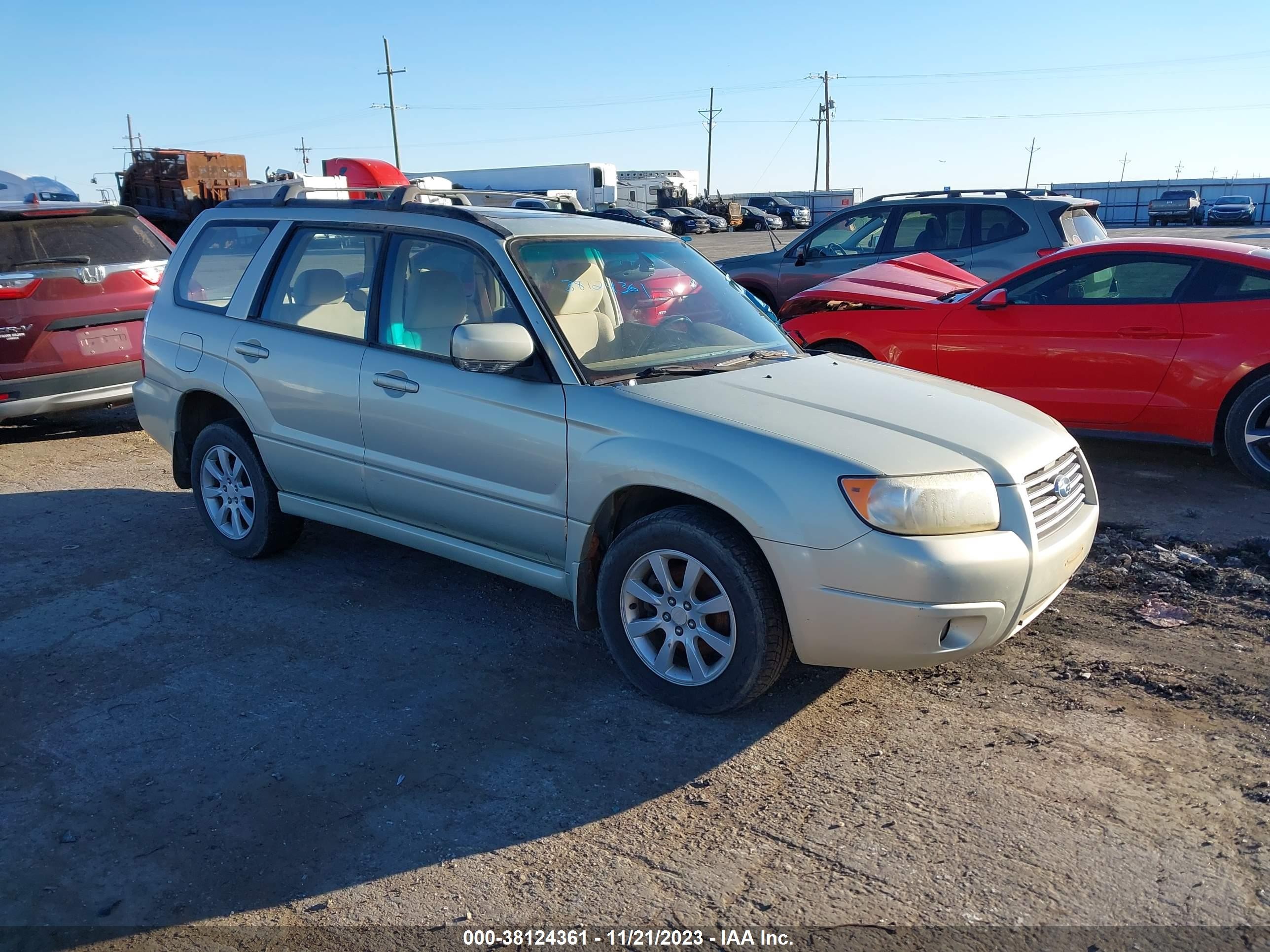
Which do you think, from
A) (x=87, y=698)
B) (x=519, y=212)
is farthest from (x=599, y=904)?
(x=519, y=212)

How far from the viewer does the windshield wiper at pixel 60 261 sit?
7910mm

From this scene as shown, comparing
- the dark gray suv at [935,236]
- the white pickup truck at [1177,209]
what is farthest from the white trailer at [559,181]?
the dark gray suv at [935,236]

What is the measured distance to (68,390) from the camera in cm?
795

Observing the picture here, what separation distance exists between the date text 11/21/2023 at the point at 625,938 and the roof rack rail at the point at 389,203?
2.79 meters

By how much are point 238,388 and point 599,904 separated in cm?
346

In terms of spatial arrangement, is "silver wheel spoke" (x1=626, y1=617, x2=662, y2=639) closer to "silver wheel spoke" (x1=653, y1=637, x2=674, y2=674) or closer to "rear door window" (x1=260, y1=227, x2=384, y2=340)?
"silver wheel spoke" (x1=653, y1=637, x2=674, y2=674)

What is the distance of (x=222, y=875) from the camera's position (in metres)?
2.95

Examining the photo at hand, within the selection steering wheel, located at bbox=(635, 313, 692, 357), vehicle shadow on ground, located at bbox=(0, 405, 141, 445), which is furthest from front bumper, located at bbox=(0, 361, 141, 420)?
steering wheel, located at bbox=(635, 313, 692, 357)

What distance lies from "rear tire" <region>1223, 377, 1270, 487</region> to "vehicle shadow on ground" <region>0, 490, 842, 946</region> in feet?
12.3

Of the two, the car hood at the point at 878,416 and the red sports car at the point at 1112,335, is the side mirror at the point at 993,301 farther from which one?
the car hood at the point at 878,416

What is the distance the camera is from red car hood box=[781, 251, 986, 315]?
25.2 feet

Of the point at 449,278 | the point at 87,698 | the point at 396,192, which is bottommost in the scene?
the point at 87,698

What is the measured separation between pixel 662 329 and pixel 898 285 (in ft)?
13.2

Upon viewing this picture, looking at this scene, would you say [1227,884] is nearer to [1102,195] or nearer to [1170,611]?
[1170,611]
